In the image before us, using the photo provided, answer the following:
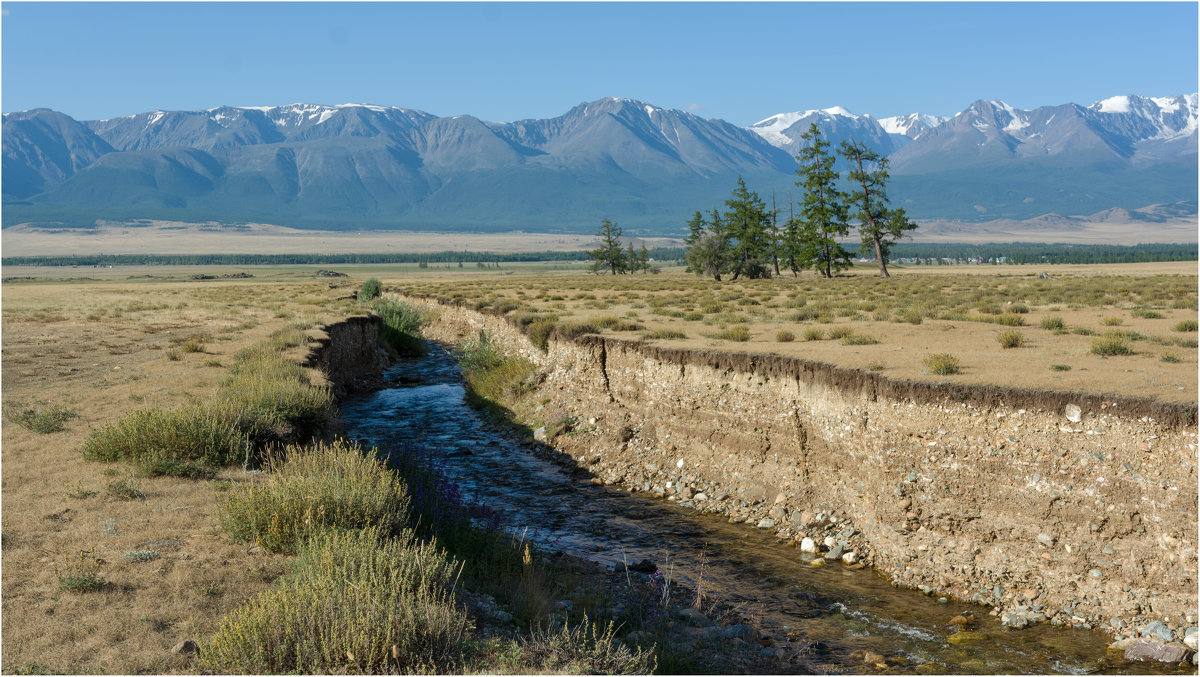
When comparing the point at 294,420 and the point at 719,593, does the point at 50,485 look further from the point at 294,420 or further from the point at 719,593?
the point at 719,593

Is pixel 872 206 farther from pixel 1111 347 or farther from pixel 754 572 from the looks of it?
pixel 754 572

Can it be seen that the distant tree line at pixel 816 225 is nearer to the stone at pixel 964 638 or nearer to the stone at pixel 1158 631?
the stone at pixel 1158 631

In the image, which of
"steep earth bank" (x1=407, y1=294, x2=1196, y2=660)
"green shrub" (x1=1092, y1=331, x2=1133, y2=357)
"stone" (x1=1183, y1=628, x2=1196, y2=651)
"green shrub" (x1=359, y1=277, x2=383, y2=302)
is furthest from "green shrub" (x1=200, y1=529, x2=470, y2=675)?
"green shrub" (x1=359, y1=277, x2=383, y2=302)

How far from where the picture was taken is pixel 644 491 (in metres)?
16.1

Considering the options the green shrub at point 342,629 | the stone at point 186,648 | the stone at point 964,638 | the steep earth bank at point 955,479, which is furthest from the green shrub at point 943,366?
the stone at point 186,648

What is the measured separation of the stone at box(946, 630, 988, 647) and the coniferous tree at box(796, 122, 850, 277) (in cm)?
5636

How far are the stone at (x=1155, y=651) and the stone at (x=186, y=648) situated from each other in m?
9.91

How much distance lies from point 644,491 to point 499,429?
6565 millimetres

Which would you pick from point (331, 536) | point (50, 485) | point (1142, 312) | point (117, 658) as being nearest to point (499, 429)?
point (50, 485)

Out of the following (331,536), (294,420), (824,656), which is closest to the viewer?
(331,536)

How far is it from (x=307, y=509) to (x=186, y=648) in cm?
225

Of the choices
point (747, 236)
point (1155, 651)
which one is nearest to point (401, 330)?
point (1155, 651)

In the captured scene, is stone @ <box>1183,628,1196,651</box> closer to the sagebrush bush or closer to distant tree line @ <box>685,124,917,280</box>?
the sagebrush bush

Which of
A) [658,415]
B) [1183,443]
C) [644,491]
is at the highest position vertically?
[1183,443]
